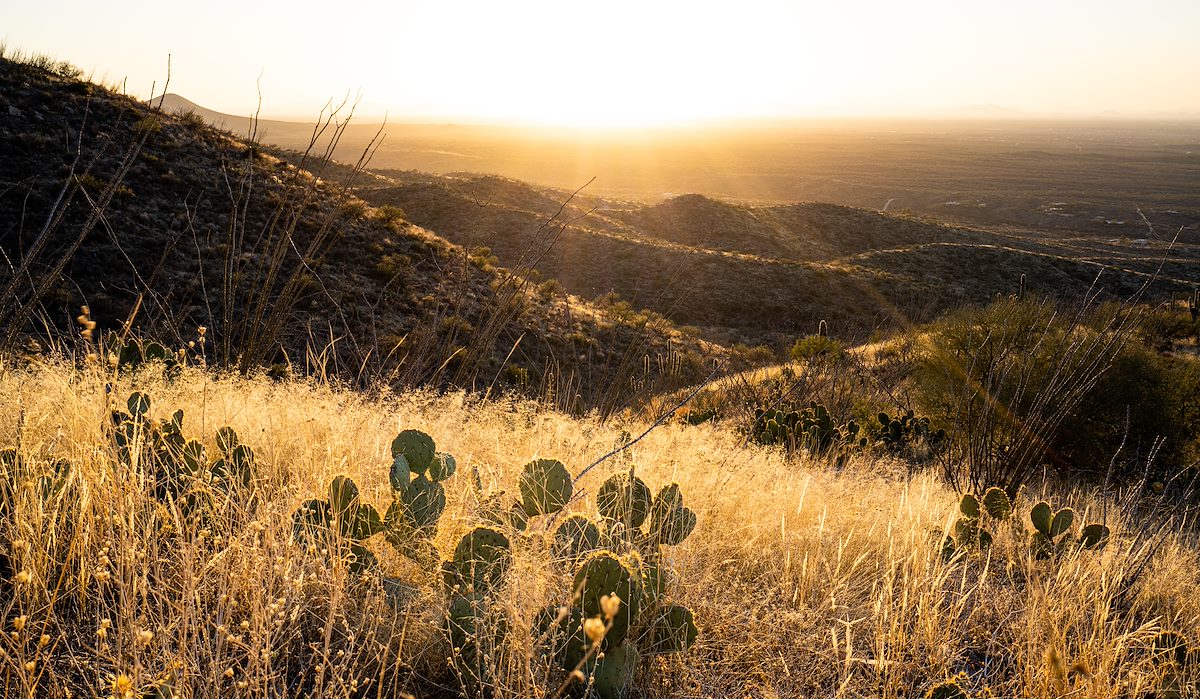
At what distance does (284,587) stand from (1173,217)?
279ft

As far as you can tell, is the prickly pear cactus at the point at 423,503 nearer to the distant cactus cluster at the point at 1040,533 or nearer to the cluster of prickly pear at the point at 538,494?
Answer: the cluster of prickly pear at the point at 538,494

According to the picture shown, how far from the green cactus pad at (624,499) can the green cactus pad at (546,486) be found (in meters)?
0.19

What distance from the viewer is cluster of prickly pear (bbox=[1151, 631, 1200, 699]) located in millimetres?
2129

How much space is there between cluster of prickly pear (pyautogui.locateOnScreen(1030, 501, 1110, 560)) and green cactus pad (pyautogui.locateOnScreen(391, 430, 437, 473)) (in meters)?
2.91

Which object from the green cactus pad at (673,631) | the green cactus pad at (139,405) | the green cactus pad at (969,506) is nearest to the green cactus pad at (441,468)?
→ the green cactus pad at (673,631)

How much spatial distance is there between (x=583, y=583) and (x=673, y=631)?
0.66m

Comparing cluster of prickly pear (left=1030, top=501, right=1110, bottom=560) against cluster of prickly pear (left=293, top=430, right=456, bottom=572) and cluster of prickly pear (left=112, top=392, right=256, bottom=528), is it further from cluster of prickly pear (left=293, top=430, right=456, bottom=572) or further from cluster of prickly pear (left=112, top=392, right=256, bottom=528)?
cluster of prickly pear (left=112, top=392, right=256, bottom=528)

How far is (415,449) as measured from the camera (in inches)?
Answer: 99.4

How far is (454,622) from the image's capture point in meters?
1.92

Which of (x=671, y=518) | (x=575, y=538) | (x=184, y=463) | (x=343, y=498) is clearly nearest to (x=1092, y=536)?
(x=671, y=518)

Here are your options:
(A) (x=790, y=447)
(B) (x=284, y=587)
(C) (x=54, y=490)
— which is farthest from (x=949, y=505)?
(C) (x=54, y=490)

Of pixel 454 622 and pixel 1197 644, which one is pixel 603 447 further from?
pixel 1197 644

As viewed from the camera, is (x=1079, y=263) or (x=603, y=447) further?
(x=1079, y=263)

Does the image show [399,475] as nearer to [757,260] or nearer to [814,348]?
[814,348]
